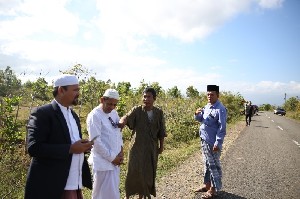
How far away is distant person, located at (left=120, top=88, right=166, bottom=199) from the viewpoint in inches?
205

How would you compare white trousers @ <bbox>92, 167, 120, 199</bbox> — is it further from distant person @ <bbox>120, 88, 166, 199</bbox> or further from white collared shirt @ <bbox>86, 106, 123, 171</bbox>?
distant person @ <bbox>120, 88, 166, 199</bbox>

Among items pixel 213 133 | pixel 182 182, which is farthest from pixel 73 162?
pixel 182 182

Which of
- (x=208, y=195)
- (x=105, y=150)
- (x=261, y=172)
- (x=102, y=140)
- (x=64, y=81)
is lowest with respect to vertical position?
(x=261, y=172)

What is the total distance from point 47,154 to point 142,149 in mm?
2638

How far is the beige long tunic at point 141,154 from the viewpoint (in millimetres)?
5211

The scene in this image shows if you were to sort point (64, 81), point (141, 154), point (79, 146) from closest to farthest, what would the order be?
point (79, 146), point (64, 81), point (141, 154)

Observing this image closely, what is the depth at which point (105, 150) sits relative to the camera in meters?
4.08

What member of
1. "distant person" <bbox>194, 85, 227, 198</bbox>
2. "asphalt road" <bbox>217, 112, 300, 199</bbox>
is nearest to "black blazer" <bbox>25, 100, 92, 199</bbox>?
"distant person" <bbox>194, 85, 227, 198</bbox>

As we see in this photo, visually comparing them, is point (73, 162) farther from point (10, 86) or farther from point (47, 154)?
point (10, 86)

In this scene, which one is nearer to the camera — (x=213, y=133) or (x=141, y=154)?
(x=141, y=154)

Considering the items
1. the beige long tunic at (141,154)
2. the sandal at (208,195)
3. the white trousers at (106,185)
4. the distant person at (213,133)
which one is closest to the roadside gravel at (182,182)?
the sandal at (208,195)

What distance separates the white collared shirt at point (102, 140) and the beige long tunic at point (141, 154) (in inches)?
38.3

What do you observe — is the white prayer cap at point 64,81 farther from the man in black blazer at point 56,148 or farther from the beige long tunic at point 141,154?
the beige long tunic at point 141,154

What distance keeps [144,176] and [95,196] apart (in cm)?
121
